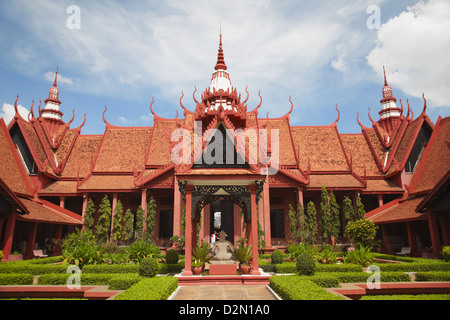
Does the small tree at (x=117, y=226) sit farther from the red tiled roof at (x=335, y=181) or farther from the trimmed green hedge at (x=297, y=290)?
the trimmed green hedge at (x=297, y=290)

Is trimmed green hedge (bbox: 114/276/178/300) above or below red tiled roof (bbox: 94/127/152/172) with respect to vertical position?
below

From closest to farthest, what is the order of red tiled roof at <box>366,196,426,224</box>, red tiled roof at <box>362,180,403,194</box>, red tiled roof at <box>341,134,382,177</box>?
red tiled roof at <box>366,196,426,224</box> < red tiled roof at <box>362,180,403,194</box> < red tiled roof at <box>341,134,382,177</box>

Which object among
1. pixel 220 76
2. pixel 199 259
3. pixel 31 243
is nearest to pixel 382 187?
pixel 220 76

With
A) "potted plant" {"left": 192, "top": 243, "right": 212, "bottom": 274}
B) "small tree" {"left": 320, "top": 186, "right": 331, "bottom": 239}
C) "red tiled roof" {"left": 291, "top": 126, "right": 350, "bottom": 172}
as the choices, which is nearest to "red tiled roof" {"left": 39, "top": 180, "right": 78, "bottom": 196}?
"potted plant" {"left": 192, "top": 243, "right": 212, "bottom": 274}

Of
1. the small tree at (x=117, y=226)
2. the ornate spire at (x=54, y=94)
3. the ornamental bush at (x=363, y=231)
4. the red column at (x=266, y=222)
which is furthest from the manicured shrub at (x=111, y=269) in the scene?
the ornate spire at (x=54, y=94)

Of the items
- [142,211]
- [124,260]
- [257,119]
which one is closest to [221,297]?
[124,260]

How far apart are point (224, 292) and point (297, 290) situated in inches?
89.5

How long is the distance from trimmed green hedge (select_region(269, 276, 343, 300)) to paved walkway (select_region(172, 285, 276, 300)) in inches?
12.5

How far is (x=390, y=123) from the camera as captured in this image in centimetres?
2914

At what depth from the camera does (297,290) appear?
6516mm

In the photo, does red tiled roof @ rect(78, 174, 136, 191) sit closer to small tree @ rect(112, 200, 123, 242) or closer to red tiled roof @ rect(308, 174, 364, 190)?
small tree @ rect(112, 200, 123, 242)

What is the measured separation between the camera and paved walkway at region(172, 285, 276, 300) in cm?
738

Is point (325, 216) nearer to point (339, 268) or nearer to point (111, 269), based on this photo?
point (339, 268)

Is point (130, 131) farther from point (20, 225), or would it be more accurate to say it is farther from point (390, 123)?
→ point (390, 123)
